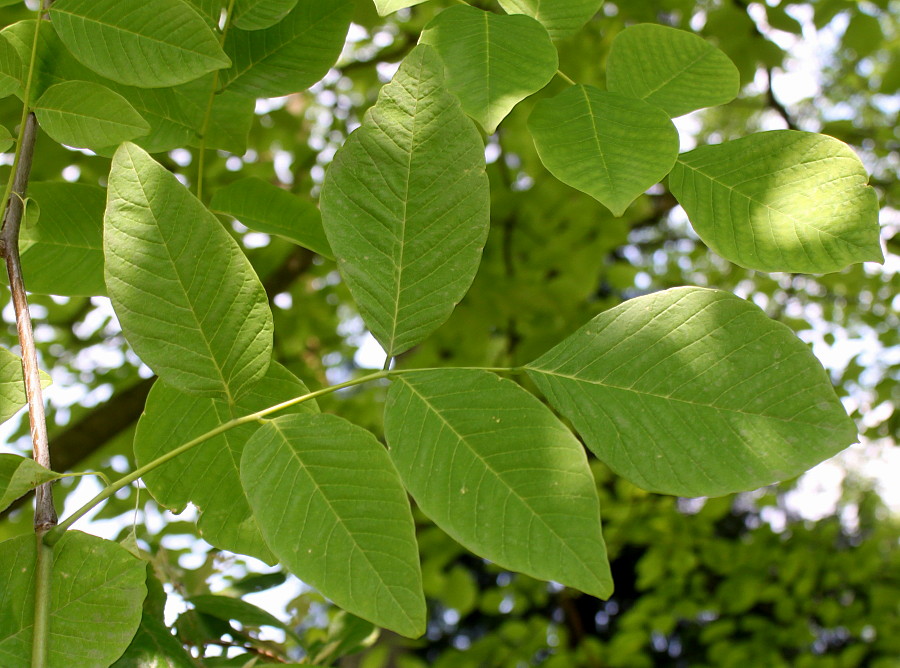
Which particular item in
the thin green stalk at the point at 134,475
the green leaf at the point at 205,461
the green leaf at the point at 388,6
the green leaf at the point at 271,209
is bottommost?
the green leaf at the point at 205,461

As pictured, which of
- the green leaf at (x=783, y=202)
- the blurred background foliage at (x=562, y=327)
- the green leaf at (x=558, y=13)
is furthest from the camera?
the blurred background foliage at (x=562, y=327)

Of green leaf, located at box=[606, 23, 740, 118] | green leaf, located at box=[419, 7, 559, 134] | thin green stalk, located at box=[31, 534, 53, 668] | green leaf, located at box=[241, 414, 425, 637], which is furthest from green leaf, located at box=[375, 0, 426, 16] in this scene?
Answer: thin green stalk, located at box=[31, 534, 53, 668]

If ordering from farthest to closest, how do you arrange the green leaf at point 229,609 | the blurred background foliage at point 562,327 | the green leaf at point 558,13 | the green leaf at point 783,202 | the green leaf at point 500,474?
the blurred background foliage at point 562,327, the green leaf at point 229,609, the green leaf at point 558,13, the green leaf at point 783,202, the green leaf at point 500,474

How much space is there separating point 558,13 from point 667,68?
98 mm

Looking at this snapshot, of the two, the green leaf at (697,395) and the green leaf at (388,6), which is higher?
the green leaf at (388,6)

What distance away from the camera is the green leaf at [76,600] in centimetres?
39

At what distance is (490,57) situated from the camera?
53 cm

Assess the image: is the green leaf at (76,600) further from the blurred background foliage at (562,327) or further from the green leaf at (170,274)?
the blurred background foliage at (562,327)

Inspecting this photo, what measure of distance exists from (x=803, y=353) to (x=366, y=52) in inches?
125

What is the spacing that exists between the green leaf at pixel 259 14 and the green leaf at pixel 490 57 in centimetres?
12

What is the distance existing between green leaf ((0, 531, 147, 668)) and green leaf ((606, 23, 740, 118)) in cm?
48

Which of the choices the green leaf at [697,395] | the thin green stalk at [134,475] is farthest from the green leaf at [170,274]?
the green leaf at [697,395]

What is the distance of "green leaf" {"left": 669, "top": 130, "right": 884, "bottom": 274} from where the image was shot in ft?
1.59

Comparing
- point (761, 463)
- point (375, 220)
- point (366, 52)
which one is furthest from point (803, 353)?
point (366, 52)
